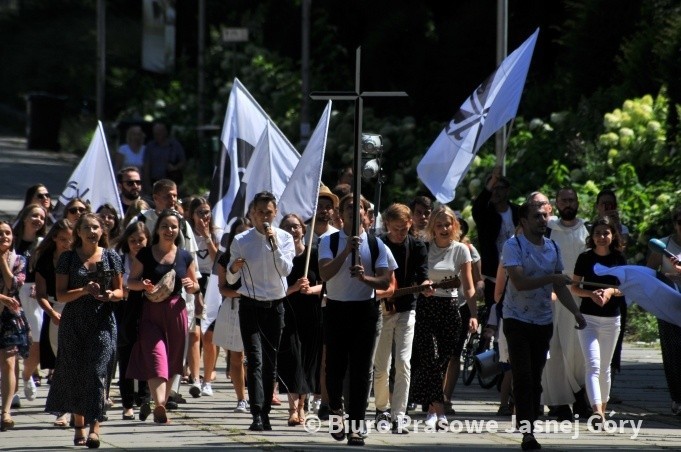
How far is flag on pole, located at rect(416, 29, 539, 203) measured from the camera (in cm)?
1431

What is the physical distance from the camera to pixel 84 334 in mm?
11352

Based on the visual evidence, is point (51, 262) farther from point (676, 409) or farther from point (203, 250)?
point (676, 409)

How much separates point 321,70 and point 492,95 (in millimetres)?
18295

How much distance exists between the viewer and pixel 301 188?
42.6 feet

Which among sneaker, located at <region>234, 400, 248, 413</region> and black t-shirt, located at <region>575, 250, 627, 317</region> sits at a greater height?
black t-shirt, located at <region>575, 250, 627, 317</region>

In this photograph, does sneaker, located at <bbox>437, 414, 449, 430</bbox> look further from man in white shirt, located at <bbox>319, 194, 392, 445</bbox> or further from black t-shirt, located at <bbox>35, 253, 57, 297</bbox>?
black t-shirt, located at <bbox>35, 253, 57, 297</bbox>

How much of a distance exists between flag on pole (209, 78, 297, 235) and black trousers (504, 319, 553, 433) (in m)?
4.56

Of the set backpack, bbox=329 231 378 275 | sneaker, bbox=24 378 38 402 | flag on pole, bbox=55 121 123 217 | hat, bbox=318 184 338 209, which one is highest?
flag on pole, bbox=55 121 123 217

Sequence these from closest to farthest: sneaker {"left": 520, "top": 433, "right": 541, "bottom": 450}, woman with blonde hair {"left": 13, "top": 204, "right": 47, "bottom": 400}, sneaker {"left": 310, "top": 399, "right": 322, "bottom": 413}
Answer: sneaker {"left": 520, "top": 433, "right": 541, "bottom": 450} < sneaker {"left": 310, "top": 399, "right": 322, "bottom": 413} < woman with blonde hair {"left": 13, "top": 204, "right": 47, "bottom": 400}

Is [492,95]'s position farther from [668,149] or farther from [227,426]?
[668,149]

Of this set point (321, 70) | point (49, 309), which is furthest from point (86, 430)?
point (321, 70)

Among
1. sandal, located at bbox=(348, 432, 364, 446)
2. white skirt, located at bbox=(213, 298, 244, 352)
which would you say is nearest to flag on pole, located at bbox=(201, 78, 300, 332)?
white skirt, located at bbox=(213, 298, 244, 352)

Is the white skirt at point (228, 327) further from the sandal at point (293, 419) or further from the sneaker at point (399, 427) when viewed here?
the sneaker at point (399, 427)

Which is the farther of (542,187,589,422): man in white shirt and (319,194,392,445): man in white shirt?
(542,187,589,422): man in white shirt
